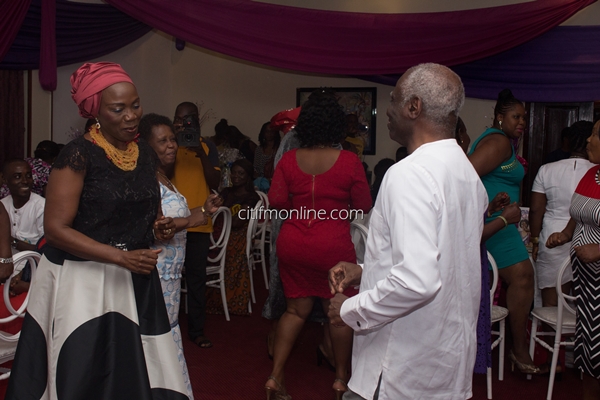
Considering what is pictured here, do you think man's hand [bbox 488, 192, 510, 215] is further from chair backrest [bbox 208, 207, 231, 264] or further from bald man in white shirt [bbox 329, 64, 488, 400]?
chair backrest [bbox 208, 207, 231, 264]

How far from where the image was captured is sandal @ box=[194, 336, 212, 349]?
12.8ft

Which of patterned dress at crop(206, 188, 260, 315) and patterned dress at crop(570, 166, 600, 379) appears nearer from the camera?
patterned dress at crop(570, 166, 600, 379)

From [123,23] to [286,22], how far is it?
2022 millimetres

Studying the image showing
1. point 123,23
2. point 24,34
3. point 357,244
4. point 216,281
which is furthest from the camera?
point 123,23

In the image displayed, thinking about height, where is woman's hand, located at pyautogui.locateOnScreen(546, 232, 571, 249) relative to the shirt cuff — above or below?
above

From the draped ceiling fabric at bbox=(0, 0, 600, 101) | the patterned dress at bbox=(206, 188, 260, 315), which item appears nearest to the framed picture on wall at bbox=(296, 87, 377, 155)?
the draped ceiling fabric at bbox=(0, 0, 600, 101)

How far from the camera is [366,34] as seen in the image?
566 centimetres

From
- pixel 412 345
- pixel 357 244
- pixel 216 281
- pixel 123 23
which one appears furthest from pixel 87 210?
pixel 123 23

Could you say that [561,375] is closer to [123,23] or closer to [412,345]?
[412,345]

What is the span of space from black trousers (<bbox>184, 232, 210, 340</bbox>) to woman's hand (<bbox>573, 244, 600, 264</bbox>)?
222 cm

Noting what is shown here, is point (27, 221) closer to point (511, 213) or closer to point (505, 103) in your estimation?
point (511, 213)

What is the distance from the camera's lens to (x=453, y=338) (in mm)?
1522

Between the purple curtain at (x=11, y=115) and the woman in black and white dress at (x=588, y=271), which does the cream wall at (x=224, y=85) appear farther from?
the woman in black and white dress at (x=588, y=271)

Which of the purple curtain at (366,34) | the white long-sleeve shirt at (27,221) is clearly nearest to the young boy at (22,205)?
the white long-sleeve shirt at (27,221)
